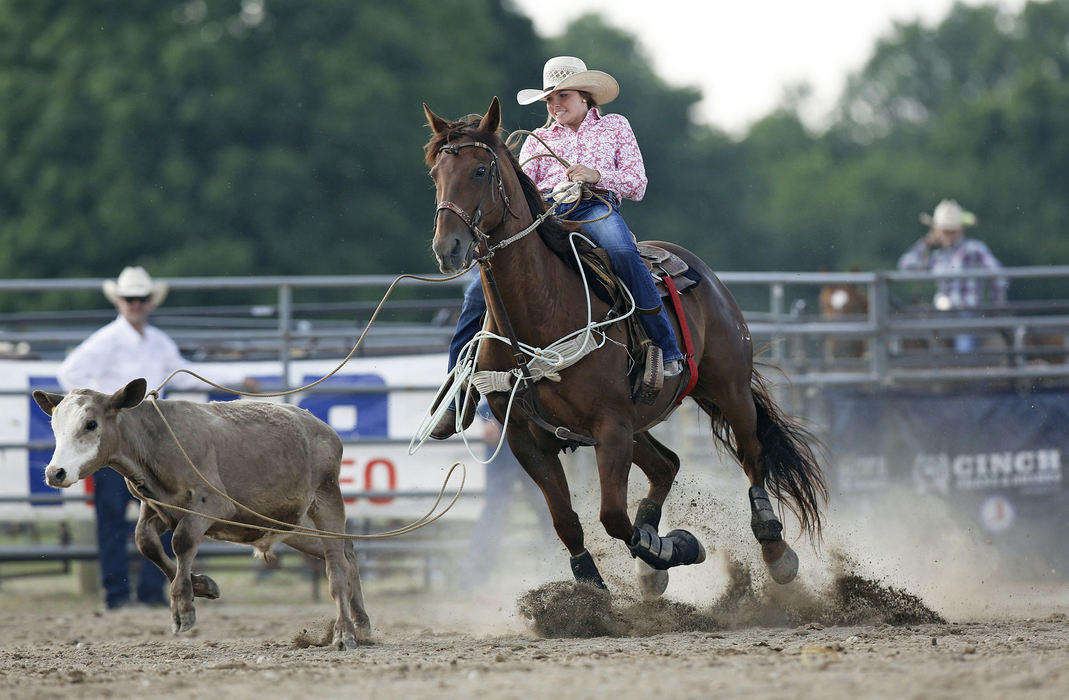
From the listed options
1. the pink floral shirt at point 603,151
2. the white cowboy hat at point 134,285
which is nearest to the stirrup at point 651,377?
the pink floral shirt at point 603,151

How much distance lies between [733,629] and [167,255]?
21020mm

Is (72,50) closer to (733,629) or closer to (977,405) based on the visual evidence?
(977,405)

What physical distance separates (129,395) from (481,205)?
186 centimetres

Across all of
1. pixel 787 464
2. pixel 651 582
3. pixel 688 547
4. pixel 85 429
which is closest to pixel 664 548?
pixel 688 547

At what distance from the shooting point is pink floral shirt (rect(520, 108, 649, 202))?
7004mm

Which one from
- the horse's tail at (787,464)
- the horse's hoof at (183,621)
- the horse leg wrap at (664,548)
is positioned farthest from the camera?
the horse's tail at (787,464)

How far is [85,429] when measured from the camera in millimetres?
6355

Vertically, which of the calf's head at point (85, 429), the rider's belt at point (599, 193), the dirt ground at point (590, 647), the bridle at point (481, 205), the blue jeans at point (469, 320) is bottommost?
the dirt ground at point (590, 647)

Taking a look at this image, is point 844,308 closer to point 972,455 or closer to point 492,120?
point 972,455

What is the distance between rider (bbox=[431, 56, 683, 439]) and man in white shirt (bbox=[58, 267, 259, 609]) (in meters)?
3.49

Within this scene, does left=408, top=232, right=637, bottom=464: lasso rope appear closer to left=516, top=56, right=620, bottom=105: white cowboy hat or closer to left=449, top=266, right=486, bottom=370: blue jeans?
left=449, top=266, right=486, bottom=370: blue jeans

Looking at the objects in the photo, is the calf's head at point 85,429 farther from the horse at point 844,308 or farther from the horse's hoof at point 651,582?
the horse at point 844,308

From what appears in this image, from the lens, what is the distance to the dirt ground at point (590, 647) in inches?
190

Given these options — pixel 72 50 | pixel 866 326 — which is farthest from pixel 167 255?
pixel 866 326
